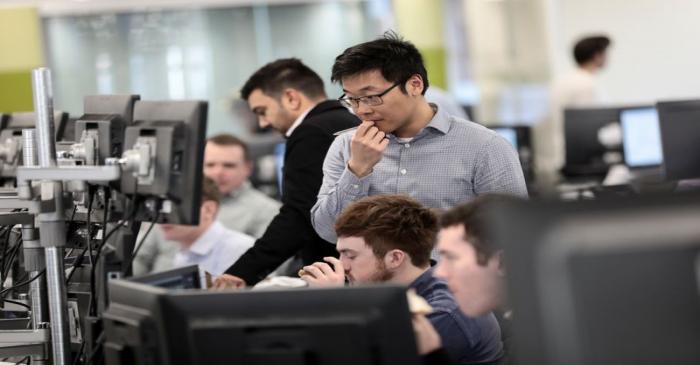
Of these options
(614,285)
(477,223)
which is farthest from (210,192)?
(614,285)

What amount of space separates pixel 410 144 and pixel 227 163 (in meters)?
2.61

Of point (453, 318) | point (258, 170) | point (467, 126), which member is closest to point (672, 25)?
point (258, 170)

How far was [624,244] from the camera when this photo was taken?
157cm

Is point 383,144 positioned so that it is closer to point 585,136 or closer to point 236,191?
point 236,191

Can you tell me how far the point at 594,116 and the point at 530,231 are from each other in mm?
6549

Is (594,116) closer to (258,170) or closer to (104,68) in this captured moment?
(258,170)

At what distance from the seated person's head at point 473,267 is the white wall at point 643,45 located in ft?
26.6

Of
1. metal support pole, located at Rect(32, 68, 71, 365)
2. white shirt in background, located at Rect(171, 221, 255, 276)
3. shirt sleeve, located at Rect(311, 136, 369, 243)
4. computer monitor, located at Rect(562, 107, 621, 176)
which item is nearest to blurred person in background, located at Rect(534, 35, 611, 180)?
computer monitor, located at Rect(562, 107, 621, 176)

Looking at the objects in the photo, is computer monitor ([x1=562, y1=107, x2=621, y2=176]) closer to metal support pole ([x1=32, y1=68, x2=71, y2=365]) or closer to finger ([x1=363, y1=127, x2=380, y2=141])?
finger ([x1=363, y1=127, x2=380, y2=141])

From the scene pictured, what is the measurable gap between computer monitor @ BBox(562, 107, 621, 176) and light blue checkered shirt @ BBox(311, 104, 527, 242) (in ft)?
15.2

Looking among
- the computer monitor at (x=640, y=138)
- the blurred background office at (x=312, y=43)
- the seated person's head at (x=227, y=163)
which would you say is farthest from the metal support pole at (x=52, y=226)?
the blurred background office at (x=312, y=43)

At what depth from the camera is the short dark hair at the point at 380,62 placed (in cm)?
336

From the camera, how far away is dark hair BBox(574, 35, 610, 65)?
8422 millimetres

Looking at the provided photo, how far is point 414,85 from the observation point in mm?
3414
